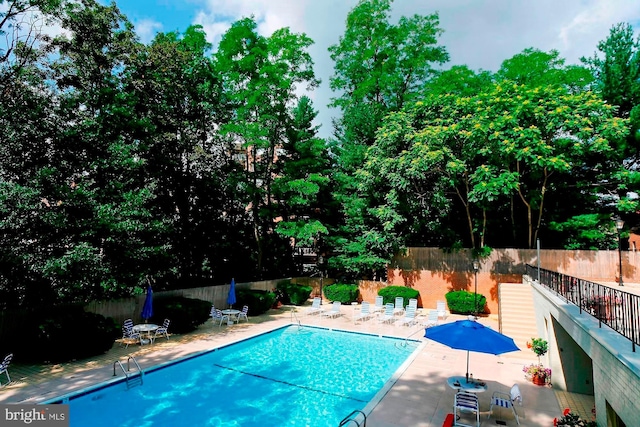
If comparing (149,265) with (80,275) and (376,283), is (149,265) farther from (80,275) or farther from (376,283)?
(376,283)

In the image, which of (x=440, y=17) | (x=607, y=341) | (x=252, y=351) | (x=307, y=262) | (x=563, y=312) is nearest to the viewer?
(x=607, y=341)

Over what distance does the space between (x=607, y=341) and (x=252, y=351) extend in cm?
1146

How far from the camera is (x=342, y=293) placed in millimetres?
23953

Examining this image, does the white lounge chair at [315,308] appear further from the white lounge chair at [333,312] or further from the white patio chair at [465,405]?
the white patio chair at [465,405]

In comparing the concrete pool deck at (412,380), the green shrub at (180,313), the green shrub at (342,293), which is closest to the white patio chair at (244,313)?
the concrete pool deck at (412,380)

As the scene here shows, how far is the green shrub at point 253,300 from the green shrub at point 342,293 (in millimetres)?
4731

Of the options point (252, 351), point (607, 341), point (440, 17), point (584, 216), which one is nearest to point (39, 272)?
point (252, 351)

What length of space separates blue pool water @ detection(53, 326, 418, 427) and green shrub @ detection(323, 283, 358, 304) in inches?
346

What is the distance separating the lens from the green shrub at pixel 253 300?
20312 millimetres

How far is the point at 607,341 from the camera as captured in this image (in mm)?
5730

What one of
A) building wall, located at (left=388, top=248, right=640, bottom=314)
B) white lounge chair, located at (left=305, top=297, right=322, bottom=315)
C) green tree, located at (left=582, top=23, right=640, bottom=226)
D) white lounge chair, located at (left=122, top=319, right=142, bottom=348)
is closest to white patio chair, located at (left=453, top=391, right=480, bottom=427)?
white lounge chair, located at (left=122, top=319, right=142, bottom=348)

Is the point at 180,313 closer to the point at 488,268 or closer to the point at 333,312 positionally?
the point at 333,312

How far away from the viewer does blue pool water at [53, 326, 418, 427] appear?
8562 mm

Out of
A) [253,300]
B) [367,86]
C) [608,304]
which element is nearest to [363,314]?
[253,300]
